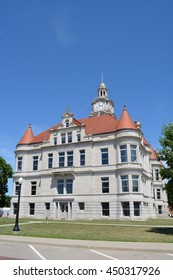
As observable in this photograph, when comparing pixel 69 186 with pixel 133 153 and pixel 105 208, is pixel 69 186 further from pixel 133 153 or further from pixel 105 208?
pixel 133 153

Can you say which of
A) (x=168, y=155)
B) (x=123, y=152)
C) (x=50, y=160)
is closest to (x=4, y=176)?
(x=50, y=160)

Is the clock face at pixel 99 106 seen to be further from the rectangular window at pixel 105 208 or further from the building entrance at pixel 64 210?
the rectangular window at pixel 105 208

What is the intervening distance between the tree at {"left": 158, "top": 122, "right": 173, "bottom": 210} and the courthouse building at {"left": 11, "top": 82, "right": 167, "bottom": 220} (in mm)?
17429

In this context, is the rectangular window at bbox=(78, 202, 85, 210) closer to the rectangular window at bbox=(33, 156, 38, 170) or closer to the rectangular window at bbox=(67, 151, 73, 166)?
the rectangular window at bbox=(67, 151, 73, 166)

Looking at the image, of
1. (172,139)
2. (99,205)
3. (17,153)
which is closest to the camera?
(172,139)

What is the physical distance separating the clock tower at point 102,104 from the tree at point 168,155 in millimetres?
→ 51476

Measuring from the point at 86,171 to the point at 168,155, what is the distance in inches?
889

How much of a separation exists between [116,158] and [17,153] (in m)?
19.4

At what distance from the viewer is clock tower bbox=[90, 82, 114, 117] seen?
235 feet

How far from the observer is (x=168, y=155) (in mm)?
18625

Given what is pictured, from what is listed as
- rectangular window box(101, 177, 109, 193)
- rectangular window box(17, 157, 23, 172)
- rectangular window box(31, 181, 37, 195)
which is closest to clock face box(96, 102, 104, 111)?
rectangular window box(17, 157, 23, 172)
